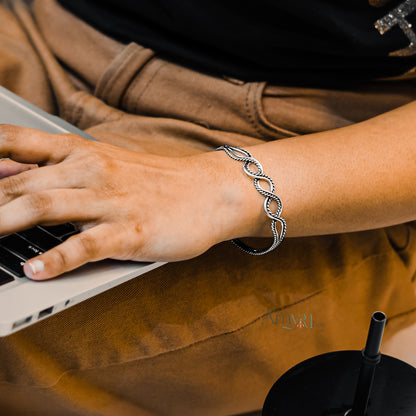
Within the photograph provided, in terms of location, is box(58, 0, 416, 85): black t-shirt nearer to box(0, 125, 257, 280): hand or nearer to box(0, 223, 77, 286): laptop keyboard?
box(0, 125, 257, 280): hand

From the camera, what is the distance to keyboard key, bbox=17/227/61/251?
47cm

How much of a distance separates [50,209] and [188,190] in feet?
0.47

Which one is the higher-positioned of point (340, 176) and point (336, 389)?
point (340, 176)

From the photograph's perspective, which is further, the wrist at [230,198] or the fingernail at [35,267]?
the wrist at [230,198]

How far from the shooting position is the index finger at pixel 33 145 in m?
0.50

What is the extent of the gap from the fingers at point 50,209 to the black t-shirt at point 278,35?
363mm

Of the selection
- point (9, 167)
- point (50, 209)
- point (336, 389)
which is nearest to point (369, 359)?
point (336, 389)

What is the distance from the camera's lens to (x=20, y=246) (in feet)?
1.50

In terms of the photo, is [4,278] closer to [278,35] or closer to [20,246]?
[20,246]

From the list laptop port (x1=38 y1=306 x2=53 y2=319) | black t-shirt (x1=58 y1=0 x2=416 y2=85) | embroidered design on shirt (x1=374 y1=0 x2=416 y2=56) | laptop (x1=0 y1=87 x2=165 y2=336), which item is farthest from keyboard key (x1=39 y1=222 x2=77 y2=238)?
embroidered design on shirt (x1=374 y1=0 x2=416 y2=56)

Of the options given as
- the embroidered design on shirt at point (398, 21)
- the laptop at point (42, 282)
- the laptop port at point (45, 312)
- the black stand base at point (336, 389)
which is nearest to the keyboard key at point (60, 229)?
the laptop at point (42, 282)

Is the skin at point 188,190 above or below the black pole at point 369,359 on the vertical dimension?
above

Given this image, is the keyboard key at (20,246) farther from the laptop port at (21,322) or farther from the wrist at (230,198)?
the wrist at (230,198)

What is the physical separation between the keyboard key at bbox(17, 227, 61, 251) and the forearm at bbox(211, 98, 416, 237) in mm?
202
